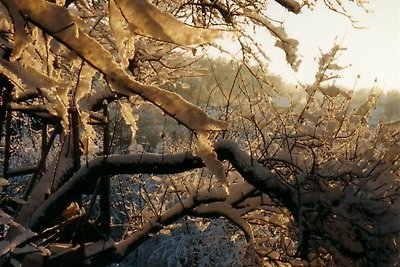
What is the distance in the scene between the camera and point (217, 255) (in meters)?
12.8

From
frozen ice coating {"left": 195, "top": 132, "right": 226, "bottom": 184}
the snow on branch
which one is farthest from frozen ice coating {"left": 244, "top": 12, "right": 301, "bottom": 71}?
frozen ice coating {"left": 195, "top": 132, "right": 226, "bottom": 184}

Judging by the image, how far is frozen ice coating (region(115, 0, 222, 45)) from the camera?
1.18 meters

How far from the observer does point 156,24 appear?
3.90ft

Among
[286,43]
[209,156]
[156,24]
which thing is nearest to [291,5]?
[286,43]

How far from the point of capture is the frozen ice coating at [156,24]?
1.18 m

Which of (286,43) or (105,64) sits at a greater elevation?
(286,43)

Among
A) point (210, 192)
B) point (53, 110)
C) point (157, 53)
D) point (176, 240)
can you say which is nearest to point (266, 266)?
point (210, 192)

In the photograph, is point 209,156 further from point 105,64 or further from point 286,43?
point 286,43

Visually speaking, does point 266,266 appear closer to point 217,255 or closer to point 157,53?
point 157,53

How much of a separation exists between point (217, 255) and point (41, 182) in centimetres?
905

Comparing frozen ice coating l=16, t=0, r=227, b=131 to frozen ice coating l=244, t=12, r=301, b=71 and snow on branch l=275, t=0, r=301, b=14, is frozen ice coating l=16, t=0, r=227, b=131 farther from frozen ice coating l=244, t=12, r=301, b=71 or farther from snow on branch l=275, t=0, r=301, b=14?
snow on branch l=275, t=0, r=301, b=14

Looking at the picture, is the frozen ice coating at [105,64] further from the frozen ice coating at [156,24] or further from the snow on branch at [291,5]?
the snow on branch at [291,5]

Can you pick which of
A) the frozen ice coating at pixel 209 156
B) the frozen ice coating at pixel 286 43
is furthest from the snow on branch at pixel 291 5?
the frozen ice coating at pixel 209 156

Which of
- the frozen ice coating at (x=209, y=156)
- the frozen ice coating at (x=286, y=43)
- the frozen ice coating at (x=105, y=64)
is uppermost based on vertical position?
the frozen ice coating at (x=286, y=43)
